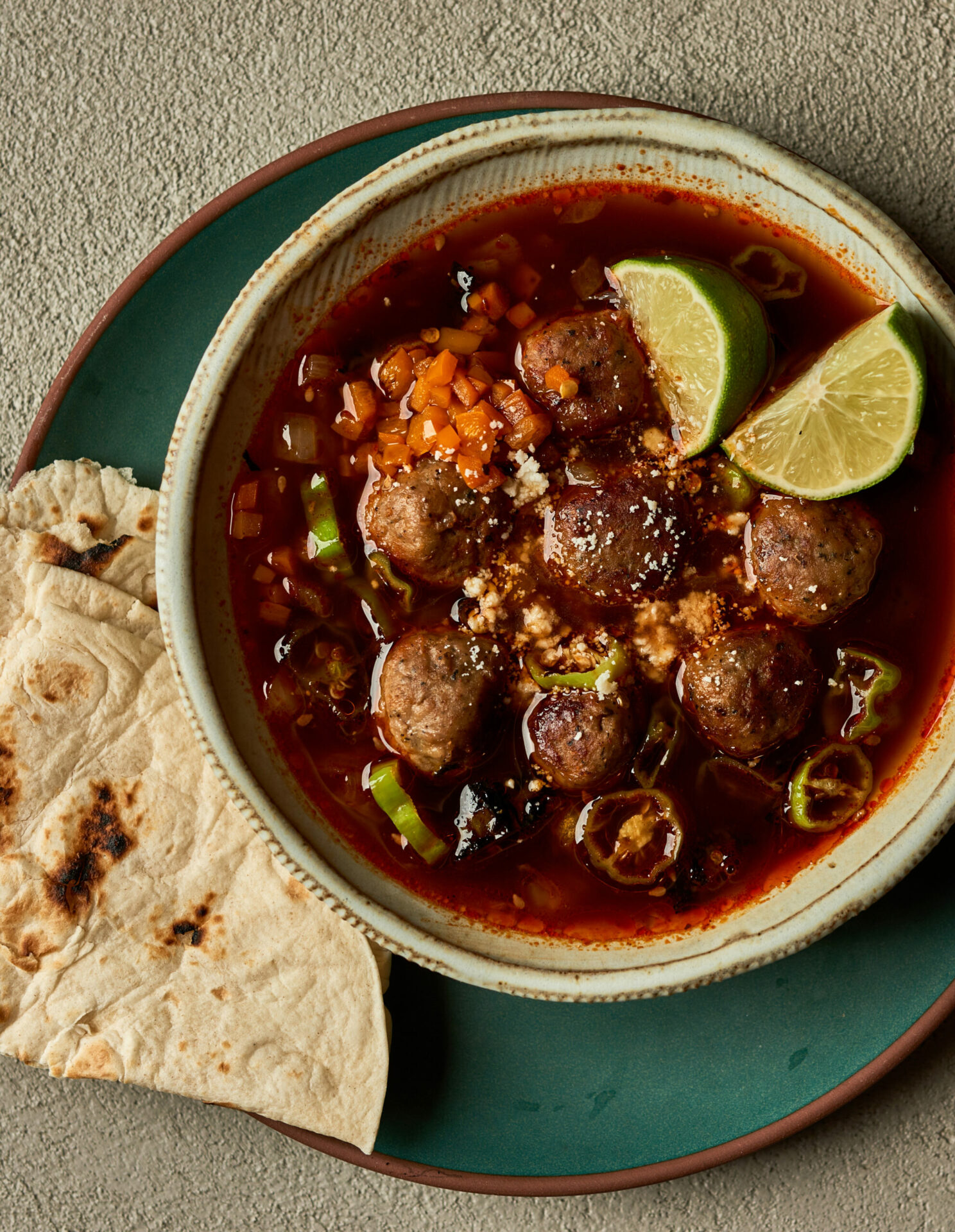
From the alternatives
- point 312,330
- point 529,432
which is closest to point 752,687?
point 529,432

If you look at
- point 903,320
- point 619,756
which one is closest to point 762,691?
point 619,756

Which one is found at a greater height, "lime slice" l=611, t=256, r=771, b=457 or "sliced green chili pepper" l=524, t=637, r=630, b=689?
"lime slice" l=611, t=256, r=771, b=457

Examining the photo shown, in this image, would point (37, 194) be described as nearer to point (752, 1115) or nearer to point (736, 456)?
point (736, 456)

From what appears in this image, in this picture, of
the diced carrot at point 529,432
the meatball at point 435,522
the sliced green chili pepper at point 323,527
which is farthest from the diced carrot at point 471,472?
the sliced green chili pepper at point 323,527

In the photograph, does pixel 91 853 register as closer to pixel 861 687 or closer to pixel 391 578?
pixel 391 578

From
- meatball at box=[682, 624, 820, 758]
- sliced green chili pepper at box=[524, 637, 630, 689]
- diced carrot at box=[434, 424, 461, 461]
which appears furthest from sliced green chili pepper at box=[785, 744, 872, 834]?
diced carrot at box=[434, 424, 461, 461]

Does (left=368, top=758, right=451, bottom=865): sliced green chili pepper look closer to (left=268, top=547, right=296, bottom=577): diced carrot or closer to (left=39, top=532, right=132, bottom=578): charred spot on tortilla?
(left=268, top=547, right=296, bottom=577): diced carrot
